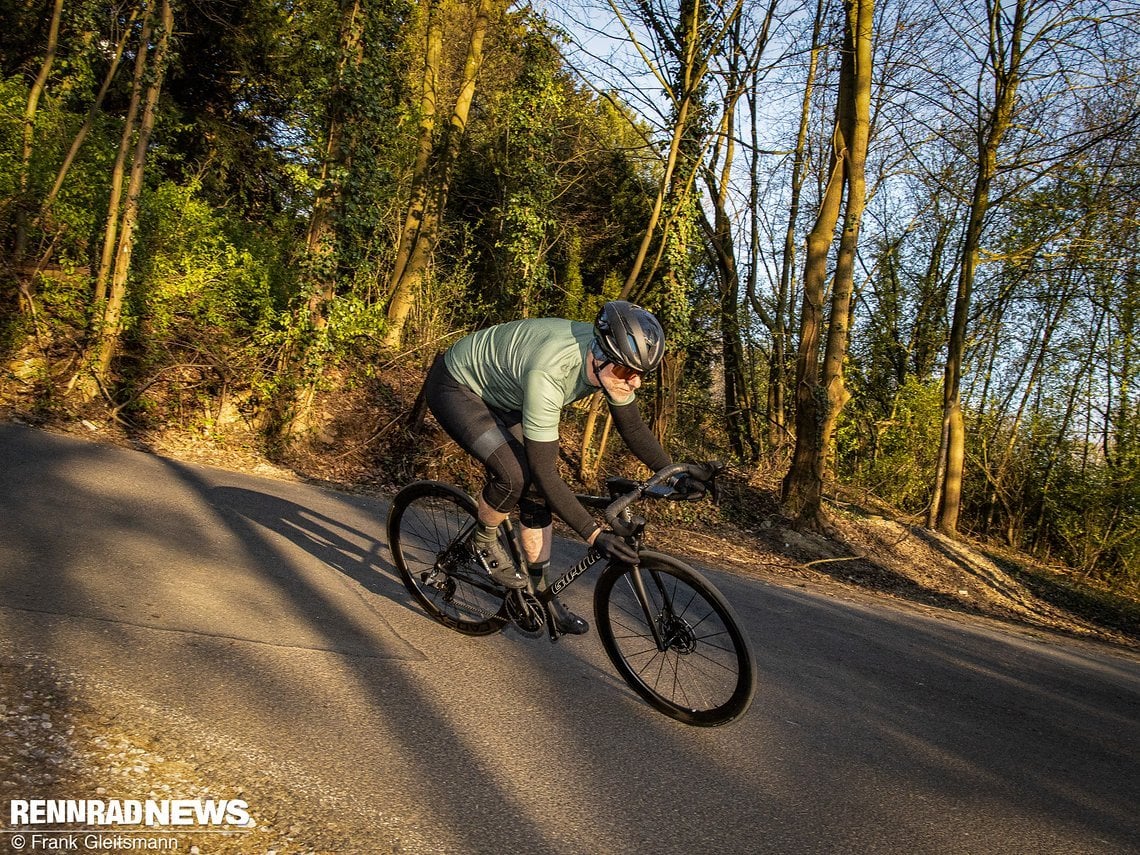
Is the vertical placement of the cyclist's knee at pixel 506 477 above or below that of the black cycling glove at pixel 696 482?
below

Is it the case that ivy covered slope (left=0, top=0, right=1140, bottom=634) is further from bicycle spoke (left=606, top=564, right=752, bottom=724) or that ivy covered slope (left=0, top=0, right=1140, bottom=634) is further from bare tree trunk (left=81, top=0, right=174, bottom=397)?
bicycle spoke (left=606, top=564, right=752, bottom=724)

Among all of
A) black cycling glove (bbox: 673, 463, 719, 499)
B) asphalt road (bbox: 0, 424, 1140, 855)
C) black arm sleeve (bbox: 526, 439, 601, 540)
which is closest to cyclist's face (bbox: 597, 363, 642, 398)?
black arm sleeve (bbox: 526, 439, 601, 540)

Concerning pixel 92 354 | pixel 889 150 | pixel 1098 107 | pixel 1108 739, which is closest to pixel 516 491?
pixel 1108 739

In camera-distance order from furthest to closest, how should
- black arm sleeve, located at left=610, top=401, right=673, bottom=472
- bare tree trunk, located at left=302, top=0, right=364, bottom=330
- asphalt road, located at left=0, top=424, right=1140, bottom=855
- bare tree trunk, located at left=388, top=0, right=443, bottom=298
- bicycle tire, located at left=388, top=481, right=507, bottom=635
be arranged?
bare tree trunk, located at left=388, top=0, right=443, bottom=298 → bare tree trunk, located at left=302, top=0, right=364, bottom=330 → bicycle tire, located at left=388, top=481, right=507, bottom=635 → black arm sleeve, located at left=610, top=401, right=673, bottom=472 → asphalt road, located at left=0, top=424, right=1140, bottom=855

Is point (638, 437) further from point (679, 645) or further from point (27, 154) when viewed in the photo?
point (27, 154)

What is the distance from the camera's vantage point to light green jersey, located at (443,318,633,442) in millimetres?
3764

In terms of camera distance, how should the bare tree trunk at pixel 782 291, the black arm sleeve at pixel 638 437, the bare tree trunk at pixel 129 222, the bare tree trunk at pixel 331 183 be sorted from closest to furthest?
the black arm sleeve at pixel 638 437 → the bare tree trunk at pixel 129 222 → the bare tree trunk at pixel 331 183 → the bare tree trunk at pixel 782 291

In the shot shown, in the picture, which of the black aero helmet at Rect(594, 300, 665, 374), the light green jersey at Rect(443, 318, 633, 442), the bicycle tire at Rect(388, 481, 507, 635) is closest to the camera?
the black aero helmet at Rect(594, 300, 665, 374)

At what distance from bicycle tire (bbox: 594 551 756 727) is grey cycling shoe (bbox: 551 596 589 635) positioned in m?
0.10

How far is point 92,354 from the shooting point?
31.0 feet

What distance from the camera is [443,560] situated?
16.1 feet

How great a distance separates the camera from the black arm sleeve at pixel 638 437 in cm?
420

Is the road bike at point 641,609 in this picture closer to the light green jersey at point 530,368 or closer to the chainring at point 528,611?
the chainring at point 528,611

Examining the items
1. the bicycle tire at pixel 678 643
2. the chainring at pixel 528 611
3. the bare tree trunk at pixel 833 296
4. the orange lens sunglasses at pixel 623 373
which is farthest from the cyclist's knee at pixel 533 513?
the bare tree trunk at pixel 833 296
